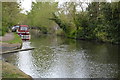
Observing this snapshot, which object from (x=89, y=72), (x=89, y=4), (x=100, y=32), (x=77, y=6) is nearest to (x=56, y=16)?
(x=77, y=6)

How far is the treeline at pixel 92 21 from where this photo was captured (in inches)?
1088

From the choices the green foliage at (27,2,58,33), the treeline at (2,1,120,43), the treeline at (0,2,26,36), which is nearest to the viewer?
the treeline at (0,2,26,36)

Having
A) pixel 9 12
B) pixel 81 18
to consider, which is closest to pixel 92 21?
pixel 81 18

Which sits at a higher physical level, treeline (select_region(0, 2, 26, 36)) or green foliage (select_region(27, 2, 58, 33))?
green foliage (select_region(27, 2, 58, 33))

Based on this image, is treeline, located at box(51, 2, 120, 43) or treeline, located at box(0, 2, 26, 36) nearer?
treeline, located at box(0, 2, 26, 36)

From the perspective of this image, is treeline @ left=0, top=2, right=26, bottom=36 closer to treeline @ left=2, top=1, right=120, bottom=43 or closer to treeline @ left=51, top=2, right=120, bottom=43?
treeline @ left=2, top=1, right=120, bottom=43

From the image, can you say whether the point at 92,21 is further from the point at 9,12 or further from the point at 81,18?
the point at 9,12

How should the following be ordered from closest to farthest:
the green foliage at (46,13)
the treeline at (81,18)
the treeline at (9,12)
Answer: the treeline at (9,12), the treeline at (81,18), the green foliage at (46,13)

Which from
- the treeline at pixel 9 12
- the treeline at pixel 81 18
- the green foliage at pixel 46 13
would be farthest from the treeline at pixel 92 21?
the treeline at pixel 9 12

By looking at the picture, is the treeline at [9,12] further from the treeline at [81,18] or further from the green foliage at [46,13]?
the green foliage at [46,13]

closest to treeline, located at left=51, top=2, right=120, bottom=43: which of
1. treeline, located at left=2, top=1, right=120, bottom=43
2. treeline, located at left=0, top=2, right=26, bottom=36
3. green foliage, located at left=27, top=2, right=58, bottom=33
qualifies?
treeline, located at left=2, top=1, right=120, bottom=43

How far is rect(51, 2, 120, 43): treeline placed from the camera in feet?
90.7

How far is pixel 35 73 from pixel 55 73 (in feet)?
3.29

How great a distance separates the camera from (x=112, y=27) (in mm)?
28047
